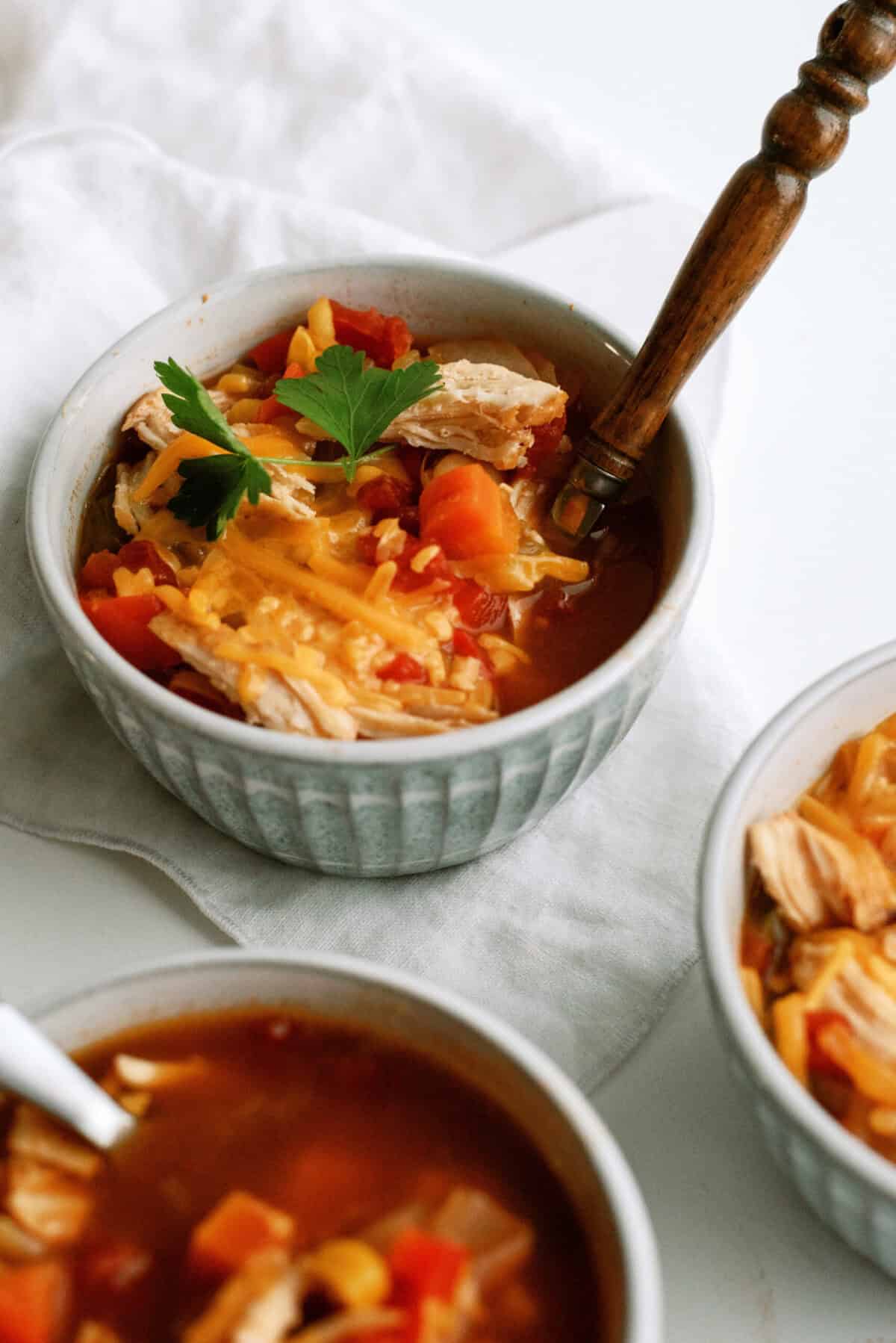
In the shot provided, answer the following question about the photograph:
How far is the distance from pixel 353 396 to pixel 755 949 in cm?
100

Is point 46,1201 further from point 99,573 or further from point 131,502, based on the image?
point 131,502

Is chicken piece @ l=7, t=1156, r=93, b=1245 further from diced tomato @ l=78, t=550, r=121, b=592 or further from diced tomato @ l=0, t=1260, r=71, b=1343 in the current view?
diced tomato @ l=78, t=550, r=121, b=592

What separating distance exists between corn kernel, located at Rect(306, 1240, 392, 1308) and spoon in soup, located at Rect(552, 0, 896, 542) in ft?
4.01

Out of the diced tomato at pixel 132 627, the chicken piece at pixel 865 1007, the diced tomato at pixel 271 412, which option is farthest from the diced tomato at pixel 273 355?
the chicken piece at pixel 865 1007

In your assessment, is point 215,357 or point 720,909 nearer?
point 720,909

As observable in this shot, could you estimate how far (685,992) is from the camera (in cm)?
214

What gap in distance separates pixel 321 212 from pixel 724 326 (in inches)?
44.5

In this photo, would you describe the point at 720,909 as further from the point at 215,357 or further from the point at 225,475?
the point at 215,357

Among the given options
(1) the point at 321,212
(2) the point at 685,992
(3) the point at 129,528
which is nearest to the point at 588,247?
(1) the point at 321,212

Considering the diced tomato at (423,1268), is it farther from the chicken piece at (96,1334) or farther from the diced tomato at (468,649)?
the diced tomato at (468,649)

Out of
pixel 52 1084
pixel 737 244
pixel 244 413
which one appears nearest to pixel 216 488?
pixel 244 413

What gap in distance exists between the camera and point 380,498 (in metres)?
2.29

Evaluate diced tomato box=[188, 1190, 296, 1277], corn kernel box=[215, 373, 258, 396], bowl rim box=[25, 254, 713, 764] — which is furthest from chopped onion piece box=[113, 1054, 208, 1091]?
corn kernel box=[215, 373, 258, 396]

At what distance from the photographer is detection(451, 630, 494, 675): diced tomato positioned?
2.17 m
